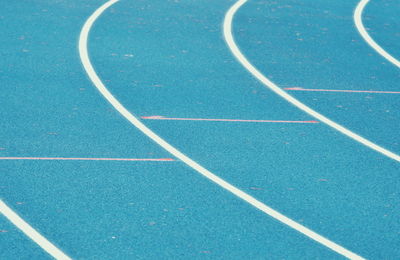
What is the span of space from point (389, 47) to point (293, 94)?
11.1ft

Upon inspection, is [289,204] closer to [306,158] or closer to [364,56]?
[306,158]

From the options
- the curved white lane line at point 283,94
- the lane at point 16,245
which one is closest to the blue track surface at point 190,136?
the lane at point 16,245

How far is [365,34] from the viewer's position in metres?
12.5

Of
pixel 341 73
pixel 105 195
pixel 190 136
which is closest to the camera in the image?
pixel 105 195

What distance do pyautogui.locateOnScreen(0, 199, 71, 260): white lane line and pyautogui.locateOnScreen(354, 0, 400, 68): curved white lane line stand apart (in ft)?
24.1

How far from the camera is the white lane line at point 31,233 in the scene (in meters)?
5.44

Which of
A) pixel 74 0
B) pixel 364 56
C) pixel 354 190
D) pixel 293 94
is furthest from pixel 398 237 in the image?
pixel 74 0

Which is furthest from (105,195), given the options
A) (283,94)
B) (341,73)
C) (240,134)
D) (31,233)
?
(341,73)

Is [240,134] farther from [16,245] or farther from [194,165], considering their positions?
[16,245]

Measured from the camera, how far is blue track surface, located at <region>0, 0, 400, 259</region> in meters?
5.89

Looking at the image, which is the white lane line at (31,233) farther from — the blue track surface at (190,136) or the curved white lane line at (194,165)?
the curved white lane line at (194,165)

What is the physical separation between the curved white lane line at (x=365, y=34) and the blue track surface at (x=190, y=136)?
0.55 feet

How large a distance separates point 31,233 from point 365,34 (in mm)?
8735

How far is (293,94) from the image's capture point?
943 centimetres
